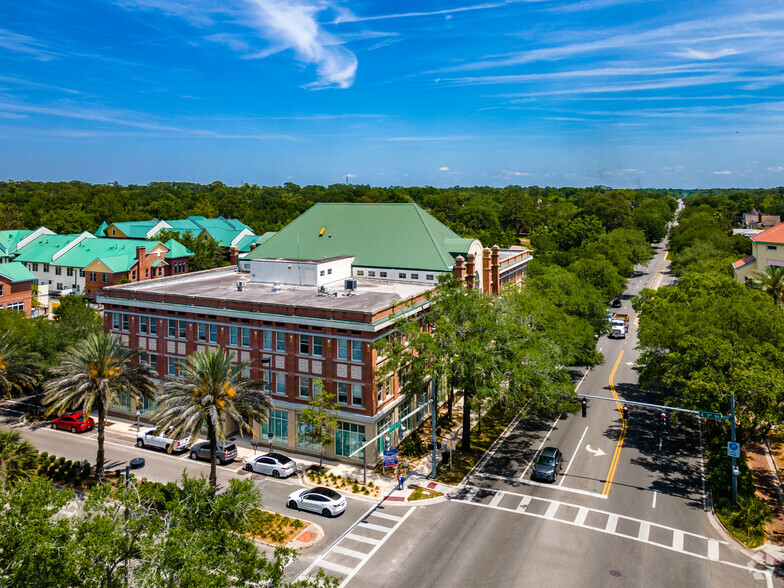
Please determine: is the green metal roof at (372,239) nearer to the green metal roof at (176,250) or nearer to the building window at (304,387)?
the building window at (304,387)

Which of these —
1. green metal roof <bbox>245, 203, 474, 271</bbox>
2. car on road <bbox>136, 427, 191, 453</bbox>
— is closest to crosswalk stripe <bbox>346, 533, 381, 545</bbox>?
car on road <bbox>136, 427, 191, 453</bbox>

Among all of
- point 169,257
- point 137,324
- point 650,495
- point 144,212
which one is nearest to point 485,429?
point 650,495

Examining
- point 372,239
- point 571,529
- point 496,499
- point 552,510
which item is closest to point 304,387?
point 496,499

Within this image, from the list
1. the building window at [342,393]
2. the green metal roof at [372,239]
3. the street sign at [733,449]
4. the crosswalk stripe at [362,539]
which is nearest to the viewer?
the crosswalk stripe at [362,539]

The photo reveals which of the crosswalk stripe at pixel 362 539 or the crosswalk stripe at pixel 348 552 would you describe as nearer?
the crosswalk stripe at pixel 348 552

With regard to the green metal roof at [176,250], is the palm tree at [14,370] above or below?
below

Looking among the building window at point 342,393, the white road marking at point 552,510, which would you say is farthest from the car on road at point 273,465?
the white road marking at point 552,510

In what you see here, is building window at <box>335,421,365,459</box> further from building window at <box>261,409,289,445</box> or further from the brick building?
building window at <box>261,409,289,445</box>
